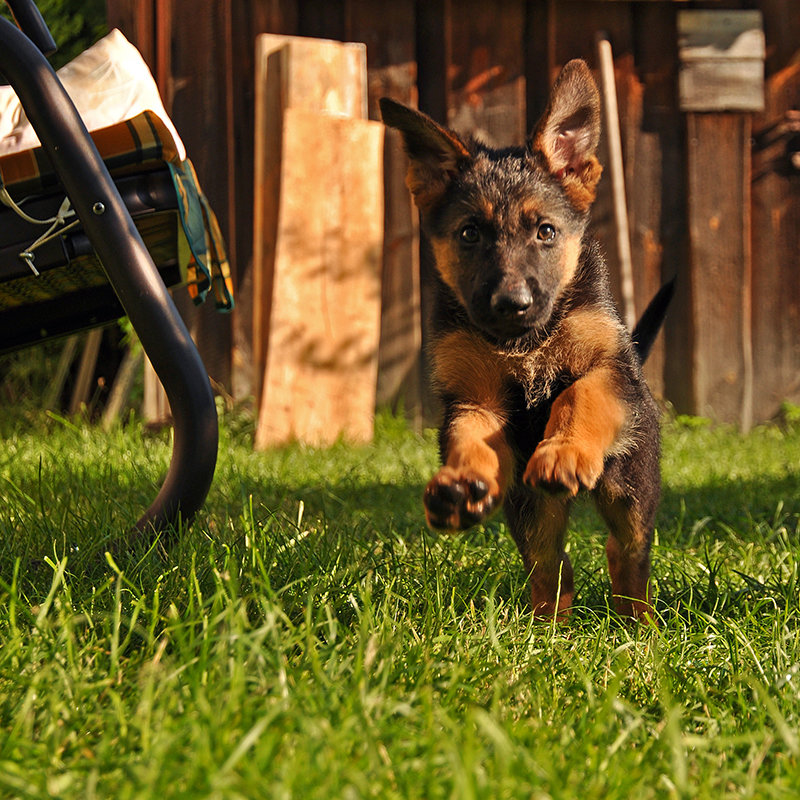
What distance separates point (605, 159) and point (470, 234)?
4110mm

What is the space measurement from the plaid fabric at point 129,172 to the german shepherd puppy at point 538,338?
638 millimetres

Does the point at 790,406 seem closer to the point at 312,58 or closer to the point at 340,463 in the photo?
the point at 340,463

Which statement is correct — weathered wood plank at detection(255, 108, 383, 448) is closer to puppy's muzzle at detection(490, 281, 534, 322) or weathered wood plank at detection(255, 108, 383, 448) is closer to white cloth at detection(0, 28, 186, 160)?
white cloth at detection(0, 28, 186, 160)

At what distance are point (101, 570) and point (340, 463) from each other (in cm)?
241

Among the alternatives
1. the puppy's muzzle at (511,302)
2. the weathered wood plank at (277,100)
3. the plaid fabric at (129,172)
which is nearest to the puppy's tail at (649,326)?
the puppy's muzzle at (511,302)

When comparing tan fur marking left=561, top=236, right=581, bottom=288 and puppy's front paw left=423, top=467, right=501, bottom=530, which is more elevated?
tan fur marking left=561, top=236, right=581, bottom=288

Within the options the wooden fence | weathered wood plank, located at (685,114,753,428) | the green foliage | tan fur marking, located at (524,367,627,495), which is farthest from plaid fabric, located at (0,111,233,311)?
weathered wood plank, located at (685,114,753,428)

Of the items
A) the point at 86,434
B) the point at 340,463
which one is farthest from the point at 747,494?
the point at 86,434

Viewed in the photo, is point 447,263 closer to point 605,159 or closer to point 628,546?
point 628,546

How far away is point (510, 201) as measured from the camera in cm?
256

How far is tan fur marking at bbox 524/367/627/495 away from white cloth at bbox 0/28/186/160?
1383 millimetres

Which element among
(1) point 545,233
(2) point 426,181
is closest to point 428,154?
(2) point 426,181

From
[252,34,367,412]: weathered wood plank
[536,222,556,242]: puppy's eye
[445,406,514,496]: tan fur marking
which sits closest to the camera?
[445,406,514,496]: tan fur marking

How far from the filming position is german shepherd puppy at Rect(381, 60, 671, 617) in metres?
2.30
